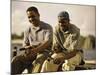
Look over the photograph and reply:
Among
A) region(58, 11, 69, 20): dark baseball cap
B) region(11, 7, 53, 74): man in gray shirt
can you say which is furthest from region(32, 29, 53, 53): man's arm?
region(58, 11, 69, 20): dark baseball cap

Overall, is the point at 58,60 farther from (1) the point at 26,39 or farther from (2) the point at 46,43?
(1) the point at 26,39

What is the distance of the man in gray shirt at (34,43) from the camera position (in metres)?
2.19

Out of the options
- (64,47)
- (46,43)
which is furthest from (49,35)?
(64,47)

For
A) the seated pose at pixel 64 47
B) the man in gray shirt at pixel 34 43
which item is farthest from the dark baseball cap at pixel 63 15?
the man in gray shirt at pixel 34 43

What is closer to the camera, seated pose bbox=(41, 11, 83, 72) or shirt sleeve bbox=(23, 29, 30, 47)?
shirt sleeve bbox=(23, 29, 30, 47)

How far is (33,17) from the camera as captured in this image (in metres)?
2.25

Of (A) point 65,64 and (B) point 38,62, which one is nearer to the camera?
(B) point 38,62

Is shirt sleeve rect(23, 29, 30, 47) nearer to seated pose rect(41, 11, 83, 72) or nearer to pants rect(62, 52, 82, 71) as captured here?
seated pose rect(41, 11, 83, 72)

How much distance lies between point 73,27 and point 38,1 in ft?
1.69

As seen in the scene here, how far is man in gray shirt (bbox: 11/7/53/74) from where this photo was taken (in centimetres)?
219

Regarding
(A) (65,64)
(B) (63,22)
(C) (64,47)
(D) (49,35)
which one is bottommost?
(A) (65,64)

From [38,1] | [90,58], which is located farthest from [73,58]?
[38,1]

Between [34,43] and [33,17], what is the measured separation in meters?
0.29

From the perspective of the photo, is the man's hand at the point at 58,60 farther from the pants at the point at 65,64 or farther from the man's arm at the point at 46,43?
the man's arm at the point at 46,43
